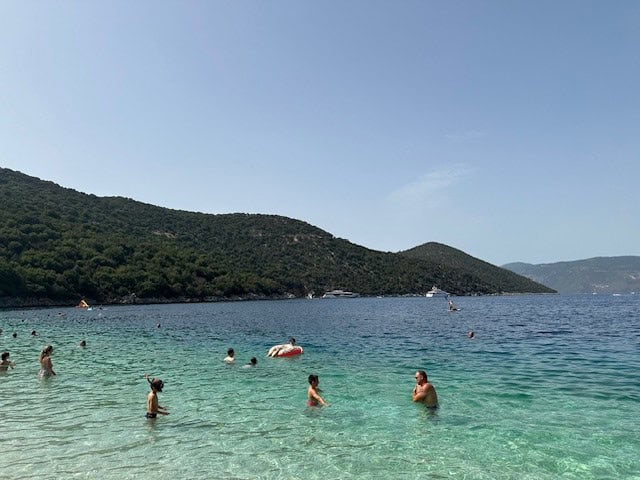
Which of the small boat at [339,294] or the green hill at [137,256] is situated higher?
the green hill at [137,256]

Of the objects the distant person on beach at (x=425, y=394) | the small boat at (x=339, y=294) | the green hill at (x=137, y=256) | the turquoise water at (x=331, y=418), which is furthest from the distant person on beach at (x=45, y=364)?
the small boat at (x=339, y=294)

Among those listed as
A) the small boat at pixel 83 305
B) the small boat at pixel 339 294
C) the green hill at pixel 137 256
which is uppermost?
the green hill at pixel 137 256

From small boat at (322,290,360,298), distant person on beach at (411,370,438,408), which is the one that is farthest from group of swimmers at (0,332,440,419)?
small boat at (322,290,360,298)

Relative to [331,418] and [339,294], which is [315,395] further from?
[339,294]

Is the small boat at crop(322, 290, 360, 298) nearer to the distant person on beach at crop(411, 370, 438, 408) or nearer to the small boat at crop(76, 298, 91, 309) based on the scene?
the small boat at crop(76, 298, 91, 309)

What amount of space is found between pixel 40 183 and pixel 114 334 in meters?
134

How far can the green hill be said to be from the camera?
99.7 metres

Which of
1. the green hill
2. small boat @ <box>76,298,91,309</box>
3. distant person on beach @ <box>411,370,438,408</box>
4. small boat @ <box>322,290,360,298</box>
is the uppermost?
the green hill

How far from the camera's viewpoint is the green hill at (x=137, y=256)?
99.7 metres

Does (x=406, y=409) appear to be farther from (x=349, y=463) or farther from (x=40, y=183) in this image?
(x=40, y=183)

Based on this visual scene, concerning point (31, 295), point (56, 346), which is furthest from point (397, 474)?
point (31, 295)

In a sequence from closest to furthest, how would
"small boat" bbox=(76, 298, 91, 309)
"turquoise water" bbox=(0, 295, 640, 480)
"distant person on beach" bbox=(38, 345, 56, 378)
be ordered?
"turquoise water" bbox=(0, 295, 640, 480)
"distant person on beach" bbox=(38, 345, 56, 378)
"small boat" bbox=(76, 298, 91, 309)

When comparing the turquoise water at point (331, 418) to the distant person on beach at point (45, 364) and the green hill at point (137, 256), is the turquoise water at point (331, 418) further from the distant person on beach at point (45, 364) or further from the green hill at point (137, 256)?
the green hill at point (137, 256)

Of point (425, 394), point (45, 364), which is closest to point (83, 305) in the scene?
point (45, 364)
